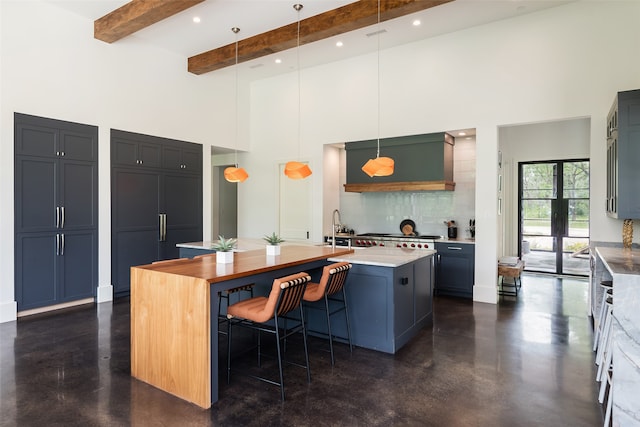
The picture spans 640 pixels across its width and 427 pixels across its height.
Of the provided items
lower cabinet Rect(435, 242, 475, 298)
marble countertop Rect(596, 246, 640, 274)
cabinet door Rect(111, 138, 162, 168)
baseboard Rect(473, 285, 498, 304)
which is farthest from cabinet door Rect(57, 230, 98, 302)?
marble countertop Rect(596, 246, 640, 274)

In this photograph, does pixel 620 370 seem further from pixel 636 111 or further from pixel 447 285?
pixel 447 285

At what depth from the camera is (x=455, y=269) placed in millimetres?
5762

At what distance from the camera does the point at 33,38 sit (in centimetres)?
478

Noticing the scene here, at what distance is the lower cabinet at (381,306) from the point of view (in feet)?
11.8

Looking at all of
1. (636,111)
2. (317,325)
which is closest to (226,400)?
(317,325)

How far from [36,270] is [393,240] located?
5.08 m

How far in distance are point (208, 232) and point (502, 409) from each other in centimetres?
572

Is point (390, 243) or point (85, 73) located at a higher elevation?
point (85, 73)

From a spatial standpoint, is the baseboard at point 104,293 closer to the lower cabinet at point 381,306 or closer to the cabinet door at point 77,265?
the cabinet door at point 77,265

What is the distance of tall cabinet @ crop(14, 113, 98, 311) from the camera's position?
15.4 ft

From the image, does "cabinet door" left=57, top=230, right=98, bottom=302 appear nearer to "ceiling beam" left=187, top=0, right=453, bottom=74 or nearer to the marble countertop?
"ceiling beam" left=187, top=0, right=453, bottom=74

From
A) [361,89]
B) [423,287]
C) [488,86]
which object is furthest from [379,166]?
[361,89]

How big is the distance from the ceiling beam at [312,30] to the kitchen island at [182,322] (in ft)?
11.3

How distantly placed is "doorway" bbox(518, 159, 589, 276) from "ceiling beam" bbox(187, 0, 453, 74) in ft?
14.7
